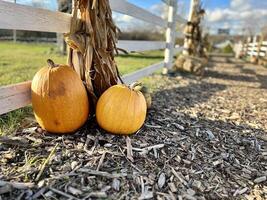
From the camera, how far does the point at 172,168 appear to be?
157 cm

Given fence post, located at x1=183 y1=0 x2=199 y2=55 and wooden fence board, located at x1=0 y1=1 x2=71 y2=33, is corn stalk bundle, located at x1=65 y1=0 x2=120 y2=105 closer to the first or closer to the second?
wooden fence board, located at x1=0 y1=1 x2=71 y2=33

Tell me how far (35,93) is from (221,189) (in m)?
1.10

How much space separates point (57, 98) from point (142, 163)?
1.88 feet

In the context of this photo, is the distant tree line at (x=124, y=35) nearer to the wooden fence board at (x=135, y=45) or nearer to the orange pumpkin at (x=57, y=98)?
the wooden fence board at (x=135, y=45)

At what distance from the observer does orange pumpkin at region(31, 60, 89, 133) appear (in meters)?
1.65

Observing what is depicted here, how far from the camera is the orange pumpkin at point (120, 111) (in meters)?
1.75

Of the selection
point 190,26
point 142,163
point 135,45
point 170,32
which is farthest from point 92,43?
point 190,26

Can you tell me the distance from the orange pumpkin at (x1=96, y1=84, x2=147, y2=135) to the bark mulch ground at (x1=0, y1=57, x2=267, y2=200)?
59 millimetres

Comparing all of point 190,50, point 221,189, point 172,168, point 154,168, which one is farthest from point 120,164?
point 190,50

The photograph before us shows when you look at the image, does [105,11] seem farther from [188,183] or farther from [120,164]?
[188,183]

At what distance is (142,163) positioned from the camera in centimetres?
155

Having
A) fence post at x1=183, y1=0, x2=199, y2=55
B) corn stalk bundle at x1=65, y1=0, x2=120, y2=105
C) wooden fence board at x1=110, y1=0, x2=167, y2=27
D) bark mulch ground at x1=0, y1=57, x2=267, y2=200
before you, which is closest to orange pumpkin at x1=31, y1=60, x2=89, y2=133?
bark mulch ground at x1=0, y1=57, x2=267, y2=200

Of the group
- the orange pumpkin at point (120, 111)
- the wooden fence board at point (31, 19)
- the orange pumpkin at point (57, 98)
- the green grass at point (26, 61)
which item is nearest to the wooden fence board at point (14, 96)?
the orange pumpkin at point (57, 98)

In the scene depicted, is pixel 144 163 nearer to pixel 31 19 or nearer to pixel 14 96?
pixel 14 96
